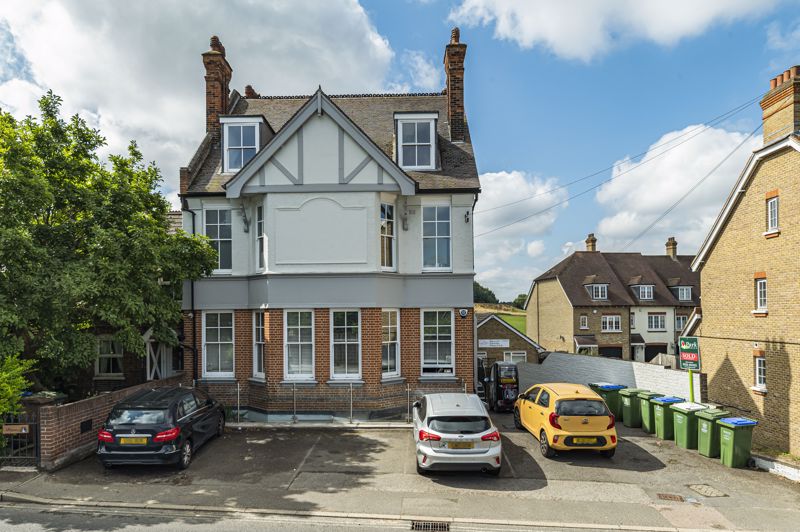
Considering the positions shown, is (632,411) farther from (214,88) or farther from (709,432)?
(214,88)

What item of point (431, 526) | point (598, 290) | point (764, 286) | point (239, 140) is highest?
point (239, 140)

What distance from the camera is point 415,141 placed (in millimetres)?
17016

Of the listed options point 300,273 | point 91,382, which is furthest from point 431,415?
point 91,382

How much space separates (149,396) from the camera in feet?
35.9

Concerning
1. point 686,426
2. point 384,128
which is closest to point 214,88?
point 384,128

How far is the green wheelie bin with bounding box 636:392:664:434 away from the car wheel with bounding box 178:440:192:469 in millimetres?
12583

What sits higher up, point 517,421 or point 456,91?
point 456,91

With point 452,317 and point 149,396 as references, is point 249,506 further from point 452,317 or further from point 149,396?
point 452,317

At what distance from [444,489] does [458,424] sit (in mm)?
1280

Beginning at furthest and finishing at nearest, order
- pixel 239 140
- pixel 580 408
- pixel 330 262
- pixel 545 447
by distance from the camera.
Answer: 1. pixel 239 140
2. pixel 330 262
3. pixel 545 447
4. pixel 580 408

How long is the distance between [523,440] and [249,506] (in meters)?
7.46

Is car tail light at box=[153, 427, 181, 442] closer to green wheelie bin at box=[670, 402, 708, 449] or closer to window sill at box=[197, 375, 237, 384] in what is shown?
window sill at box=[197, 375, 237, 384]

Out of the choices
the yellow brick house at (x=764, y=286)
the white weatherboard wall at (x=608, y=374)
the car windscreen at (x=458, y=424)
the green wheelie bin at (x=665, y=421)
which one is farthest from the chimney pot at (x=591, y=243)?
the car windscreen at (x=458, y=424)

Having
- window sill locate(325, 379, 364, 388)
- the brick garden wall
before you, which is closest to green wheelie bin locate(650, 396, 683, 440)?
window sill locate(325, 379, 364, 388)
